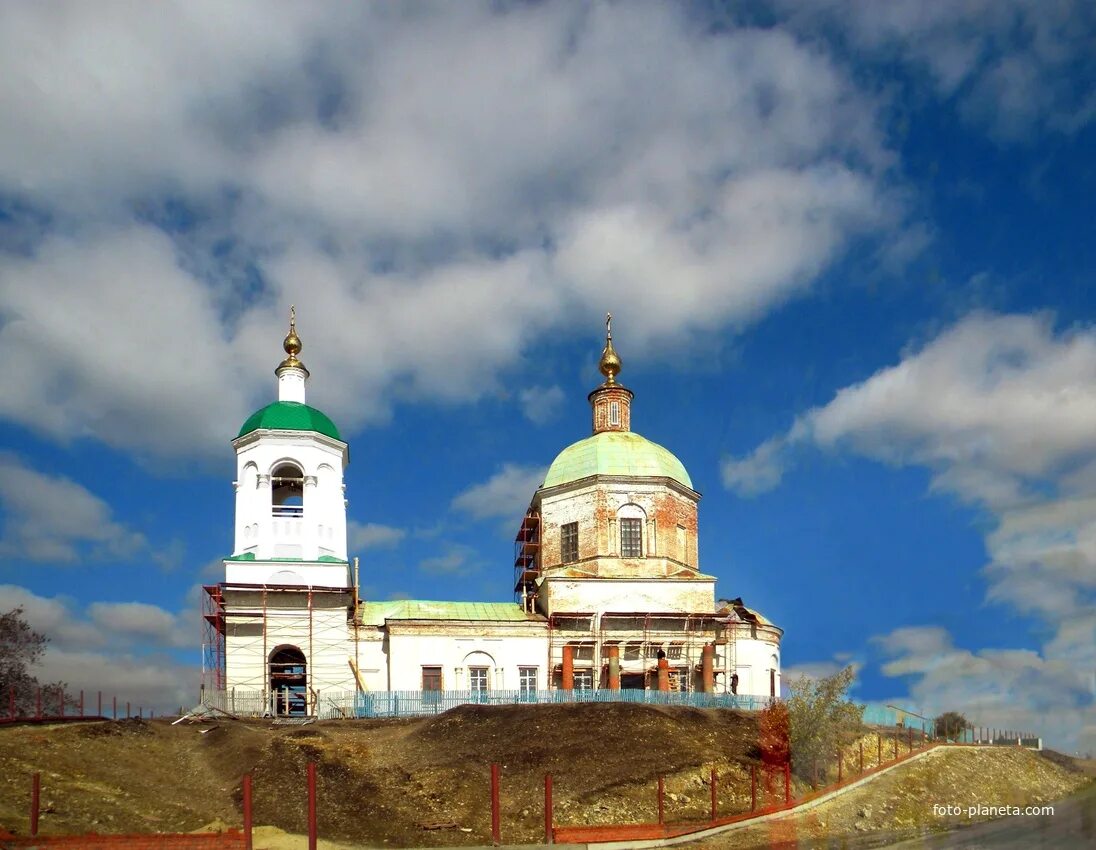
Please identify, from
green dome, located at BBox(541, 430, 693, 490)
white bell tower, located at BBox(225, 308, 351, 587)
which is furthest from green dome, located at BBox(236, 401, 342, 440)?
green dome, located at BBox(541, 430, 693, 490)

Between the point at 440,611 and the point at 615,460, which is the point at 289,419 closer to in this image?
the point at 440,611

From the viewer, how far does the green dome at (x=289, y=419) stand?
126 ft

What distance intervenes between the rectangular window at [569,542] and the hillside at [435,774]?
9.57 metres

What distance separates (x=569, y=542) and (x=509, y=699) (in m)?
8.09

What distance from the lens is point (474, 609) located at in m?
40.1

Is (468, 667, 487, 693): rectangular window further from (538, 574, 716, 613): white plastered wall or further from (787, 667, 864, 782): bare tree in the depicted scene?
(787, 667, 864, 782): bare tree

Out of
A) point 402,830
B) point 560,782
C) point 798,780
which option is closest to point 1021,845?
point 798,780

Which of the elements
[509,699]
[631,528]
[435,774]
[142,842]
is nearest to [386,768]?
[435,774]

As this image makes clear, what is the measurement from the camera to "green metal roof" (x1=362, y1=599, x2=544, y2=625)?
3856 cm

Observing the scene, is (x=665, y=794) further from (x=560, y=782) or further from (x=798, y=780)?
(x=798, y=780)

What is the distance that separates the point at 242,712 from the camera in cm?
3494

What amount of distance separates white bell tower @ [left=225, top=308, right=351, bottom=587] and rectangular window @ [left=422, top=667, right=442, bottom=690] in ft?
13.0

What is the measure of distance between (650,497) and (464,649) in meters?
8.79

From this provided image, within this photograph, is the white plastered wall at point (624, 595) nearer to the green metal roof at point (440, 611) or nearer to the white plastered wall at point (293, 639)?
the green metal roof at point (440, 611)
